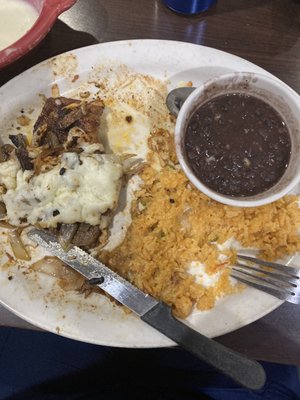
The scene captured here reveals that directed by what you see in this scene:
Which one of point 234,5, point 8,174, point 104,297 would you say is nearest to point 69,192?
point 8,174

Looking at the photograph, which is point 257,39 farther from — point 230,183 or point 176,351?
point 176,351

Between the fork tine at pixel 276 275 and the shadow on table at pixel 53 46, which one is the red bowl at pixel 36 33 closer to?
the shadow on table at pixel 53 46

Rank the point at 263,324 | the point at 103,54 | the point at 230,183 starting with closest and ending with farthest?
the point at 230,183
the point at 263,324
the point at 103,54

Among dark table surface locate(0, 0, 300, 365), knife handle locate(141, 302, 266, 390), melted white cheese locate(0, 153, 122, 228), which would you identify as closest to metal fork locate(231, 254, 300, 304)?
knife handle locate(141, 302, 266, 390)

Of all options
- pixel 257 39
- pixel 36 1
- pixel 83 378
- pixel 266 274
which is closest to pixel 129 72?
pixel 36 1

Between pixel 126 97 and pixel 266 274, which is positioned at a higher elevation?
pixel 126 97

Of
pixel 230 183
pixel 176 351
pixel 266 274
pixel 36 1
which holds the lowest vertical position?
pixel 176 351

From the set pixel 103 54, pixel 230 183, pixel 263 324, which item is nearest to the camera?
pixel 230 183
